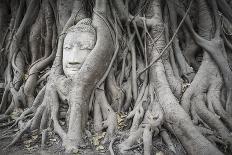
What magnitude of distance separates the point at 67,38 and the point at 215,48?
2.41m

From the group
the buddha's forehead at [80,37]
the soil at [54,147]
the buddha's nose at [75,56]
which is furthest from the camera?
the buddha's forehead at [80,37]

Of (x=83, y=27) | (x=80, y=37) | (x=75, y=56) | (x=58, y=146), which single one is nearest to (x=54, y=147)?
(x=58, y=146)

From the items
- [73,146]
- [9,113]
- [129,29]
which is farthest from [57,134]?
[129,29]

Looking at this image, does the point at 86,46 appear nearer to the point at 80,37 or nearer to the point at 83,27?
the point at 80,37

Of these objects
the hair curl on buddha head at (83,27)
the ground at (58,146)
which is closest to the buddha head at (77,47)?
the hair curl on buddha head at (83,27)

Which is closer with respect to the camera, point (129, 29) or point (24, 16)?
point (129, 29)

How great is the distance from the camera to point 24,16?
16.3 feet

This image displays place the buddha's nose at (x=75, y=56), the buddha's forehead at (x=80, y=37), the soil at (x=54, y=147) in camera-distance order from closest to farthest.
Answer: the soil at (x=54, y=147), the buddha's nose at (x=75, y=56), the buddha's forehead at (x=80, y=37)

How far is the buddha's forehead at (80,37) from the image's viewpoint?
12.7ft

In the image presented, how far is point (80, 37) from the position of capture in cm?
387

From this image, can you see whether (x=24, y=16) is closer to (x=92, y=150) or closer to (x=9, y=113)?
(x=9, y=113)

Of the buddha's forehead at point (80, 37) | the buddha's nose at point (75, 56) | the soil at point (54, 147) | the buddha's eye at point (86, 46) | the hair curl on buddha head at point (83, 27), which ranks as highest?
the hair curl on buddha head at point (83, 27)

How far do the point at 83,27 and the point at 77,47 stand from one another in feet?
1.24

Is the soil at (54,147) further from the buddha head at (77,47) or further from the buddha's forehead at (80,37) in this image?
the buddha's forehead at (80,37)
